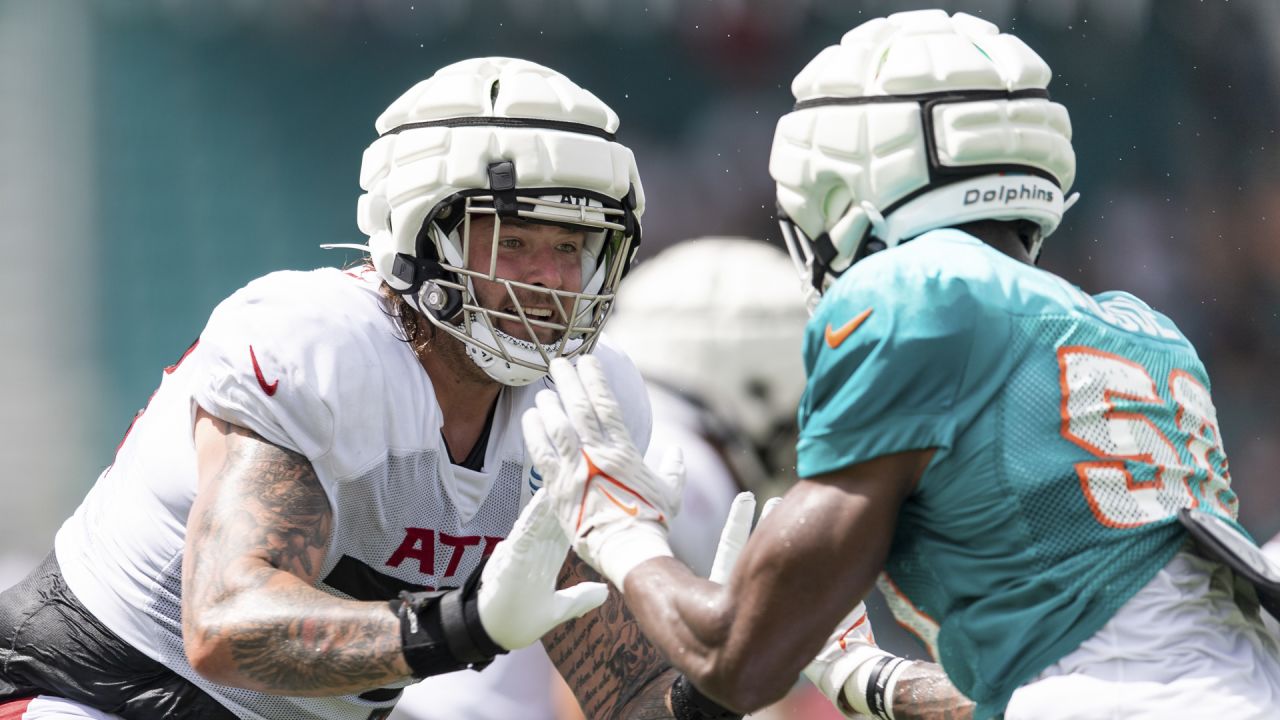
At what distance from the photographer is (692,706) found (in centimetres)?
282

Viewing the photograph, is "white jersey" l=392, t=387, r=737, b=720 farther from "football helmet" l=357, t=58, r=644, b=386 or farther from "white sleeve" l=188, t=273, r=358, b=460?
"white sleeve" l=188, t=273, r=358, b=460

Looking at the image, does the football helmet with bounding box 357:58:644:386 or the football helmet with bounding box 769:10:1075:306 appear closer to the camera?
the football helmet with bounding box 769:10:1075:306

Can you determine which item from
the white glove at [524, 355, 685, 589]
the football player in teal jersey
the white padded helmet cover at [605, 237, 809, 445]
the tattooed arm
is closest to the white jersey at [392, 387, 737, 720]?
the white padded helmet cover at [605, 237, 809, 445]

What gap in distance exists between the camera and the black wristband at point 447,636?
2318 mm

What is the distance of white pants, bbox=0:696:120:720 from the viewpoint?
2672mm

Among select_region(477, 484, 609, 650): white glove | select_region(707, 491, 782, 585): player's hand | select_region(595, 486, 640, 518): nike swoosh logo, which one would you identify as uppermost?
select_region(595, 486, 640, 518): nike swoosh logo

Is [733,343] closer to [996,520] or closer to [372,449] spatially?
[372,449]

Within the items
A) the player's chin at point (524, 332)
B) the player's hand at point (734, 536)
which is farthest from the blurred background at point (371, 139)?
the player's hand at point (734, 536)

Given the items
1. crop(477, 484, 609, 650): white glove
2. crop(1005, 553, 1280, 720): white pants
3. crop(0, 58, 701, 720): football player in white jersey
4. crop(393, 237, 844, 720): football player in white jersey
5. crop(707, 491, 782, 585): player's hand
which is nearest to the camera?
crop(1005, 553, 1280, 720): white pants

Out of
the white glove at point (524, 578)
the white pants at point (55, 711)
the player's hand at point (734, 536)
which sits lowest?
the white pants at point (55, 711)

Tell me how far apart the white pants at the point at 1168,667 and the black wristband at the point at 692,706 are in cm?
95

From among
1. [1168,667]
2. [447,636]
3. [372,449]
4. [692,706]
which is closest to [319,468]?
[372,449]

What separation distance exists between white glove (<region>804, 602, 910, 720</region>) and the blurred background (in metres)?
2.18

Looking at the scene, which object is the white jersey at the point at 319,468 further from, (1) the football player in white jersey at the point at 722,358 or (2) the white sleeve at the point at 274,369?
(1) the football player in white jersey at the point at 722,358
